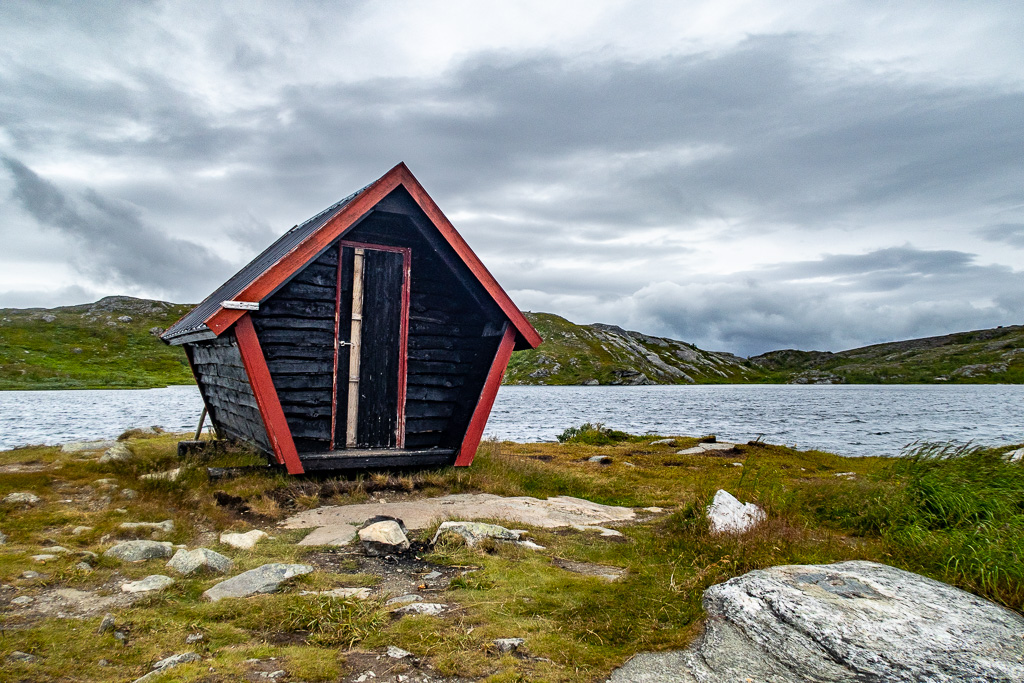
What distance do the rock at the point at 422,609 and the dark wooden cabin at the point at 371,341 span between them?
5089mm

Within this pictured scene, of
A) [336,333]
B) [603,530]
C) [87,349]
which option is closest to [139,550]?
[336,333]

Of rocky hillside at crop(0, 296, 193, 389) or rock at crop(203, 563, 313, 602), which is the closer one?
rock at crop(203, 563, 313, 602)

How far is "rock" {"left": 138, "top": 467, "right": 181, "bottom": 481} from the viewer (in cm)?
997

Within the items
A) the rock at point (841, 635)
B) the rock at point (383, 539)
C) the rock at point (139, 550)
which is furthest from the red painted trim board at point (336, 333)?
the rock at point (841, 635)

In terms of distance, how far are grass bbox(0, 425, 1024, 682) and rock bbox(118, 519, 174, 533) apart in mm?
143

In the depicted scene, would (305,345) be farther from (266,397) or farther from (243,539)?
(243,539)

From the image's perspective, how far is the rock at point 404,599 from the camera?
5.42 meters

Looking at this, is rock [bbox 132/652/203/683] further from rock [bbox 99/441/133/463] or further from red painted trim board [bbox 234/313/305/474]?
rock [bbox 99/441/133/463]

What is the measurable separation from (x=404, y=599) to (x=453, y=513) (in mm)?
3377

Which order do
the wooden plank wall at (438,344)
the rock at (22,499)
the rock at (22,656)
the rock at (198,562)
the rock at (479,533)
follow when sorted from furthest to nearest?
the wooden plank wall at (438,344), the rock at (22,499), the rock at (479,533), the rock at (198,562), the rock at (22,656)

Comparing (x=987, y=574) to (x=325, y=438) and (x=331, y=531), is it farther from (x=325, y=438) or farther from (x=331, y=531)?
(x=325, y=438)

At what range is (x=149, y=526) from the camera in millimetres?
7695

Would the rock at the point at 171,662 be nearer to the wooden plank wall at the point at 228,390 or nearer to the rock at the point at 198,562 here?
the rock at the point at 198,562

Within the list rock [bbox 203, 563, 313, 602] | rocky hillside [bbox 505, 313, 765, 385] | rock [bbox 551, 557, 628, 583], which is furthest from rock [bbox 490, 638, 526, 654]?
rocky hillside [bbox 505, 313, 765, 385]
